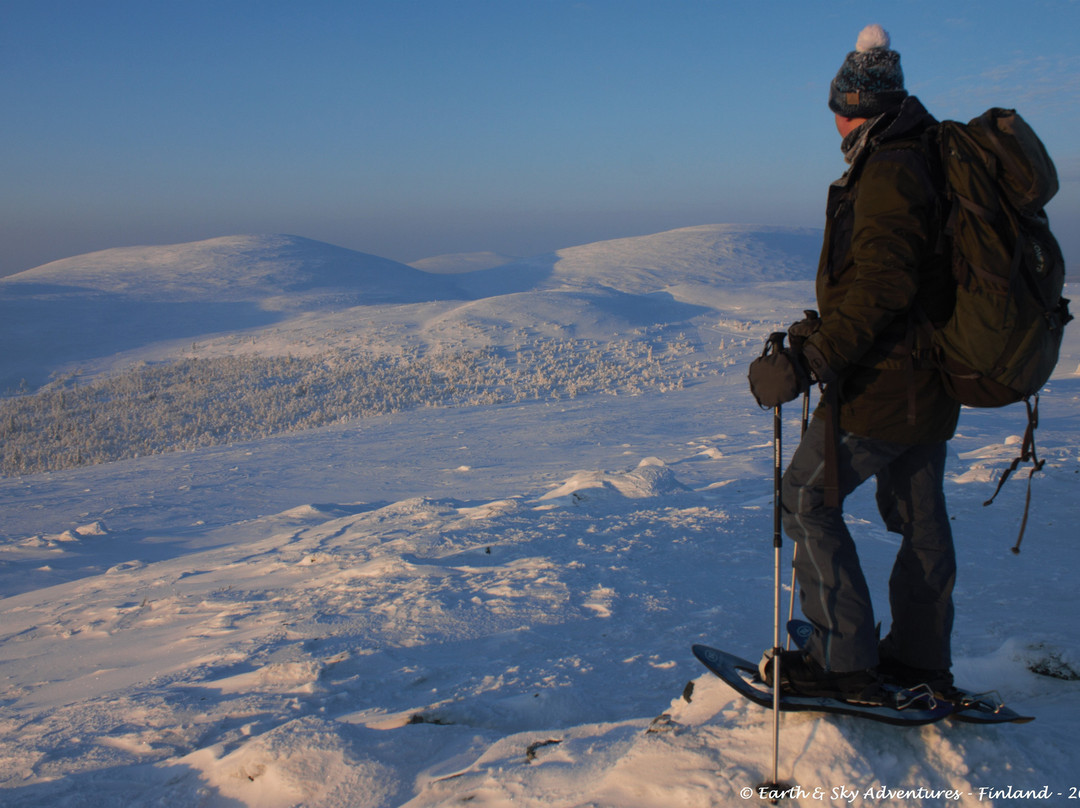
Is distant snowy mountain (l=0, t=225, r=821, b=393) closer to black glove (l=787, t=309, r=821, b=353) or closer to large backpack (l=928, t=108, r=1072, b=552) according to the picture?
black glove (l=787, t=309, r=821, b=353)

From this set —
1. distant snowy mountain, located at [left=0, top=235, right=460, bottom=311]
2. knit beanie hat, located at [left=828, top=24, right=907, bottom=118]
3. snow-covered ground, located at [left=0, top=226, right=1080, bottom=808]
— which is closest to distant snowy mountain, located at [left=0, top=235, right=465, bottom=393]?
distant snowy mountain, located at [left=0, top=235, right=460, bottom=311]

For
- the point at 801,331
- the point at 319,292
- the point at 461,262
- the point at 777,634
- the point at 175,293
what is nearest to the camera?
the point at 777,634

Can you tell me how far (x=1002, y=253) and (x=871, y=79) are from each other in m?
0.72

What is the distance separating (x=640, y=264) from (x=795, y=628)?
4777cm

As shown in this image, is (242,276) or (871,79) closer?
(871,79)

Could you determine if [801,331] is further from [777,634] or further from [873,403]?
[777,634]

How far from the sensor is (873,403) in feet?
7.41

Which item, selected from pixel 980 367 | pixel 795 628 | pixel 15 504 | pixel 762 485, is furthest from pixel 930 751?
pixel 15 504

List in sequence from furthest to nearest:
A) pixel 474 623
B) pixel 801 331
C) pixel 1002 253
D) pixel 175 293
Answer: pixel 175 293 → pixel 474 623 → pixel 801 331 → pixel 1002 253

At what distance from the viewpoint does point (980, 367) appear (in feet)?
6.82

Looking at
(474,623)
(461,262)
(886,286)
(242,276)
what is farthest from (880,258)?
(461,262)

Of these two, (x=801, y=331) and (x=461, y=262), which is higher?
(x=461, y=262)

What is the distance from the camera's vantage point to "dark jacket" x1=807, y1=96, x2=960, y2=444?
2.10 meters

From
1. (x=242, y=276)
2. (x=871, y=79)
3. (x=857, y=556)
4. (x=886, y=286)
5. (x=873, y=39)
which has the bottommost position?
(x=857, y=556)
